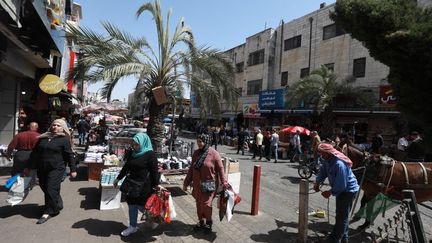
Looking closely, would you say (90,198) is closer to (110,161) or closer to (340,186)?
(110,161)

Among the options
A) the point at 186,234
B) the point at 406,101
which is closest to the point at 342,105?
the point at 406,101

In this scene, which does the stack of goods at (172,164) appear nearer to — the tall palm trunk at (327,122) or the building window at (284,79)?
the tall palm trunk at (327,122)

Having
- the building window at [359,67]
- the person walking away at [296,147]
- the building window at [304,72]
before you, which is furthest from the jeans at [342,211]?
the building window at [304,72]

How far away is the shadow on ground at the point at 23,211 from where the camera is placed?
590cm

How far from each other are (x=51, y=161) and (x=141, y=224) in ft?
6.12

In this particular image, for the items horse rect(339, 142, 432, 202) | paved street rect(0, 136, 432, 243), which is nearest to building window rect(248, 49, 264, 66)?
paved street rect(0, 136, 432, 243)

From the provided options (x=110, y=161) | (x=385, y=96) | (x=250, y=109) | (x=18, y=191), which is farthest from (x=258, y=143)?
(x=250, y=109)

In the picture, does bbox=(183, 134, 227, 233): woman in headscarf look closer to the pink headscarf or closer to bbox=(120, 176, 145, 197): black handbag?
bbox=(120, 176, 145, 197): black handbag

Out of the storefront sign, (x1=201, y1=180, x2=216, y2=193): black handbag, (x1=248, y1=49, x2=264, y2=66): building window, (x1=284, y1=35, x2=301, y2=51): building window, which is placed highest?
(x1=284, y1=35, x2=301, y2=51): building window

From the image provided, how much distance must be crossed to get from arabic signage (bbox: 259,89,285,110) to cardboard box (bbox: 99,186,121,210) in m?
22.2

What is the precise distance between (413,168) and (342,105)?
15964mm

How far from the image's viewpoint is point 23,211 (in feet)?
20.2

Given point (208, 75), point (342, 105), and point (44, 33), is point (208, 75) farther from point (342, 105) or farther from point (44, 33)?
point (342, 105)

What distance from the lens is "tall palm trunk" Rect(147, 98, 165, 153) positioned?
34.6 feet
